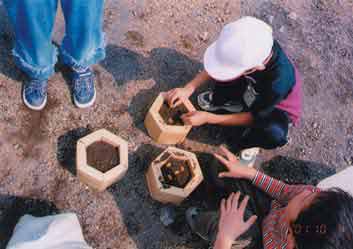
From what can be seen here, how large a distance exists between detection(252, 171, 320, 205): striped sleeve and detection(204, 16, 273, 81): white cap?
54 cm

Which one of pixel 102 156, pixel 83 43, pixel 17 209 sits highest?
pixel 83 43

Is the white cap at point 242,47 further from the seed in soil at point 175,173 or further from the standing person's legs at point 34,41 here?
the standing person's legs at point 34,41

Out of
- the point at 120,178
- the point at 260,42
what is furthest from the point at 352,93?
the point at 120,178

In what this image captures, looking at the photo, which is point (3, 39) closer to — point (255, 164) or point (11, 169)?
point (11, 169)

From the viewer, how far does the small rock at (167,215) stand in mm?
2352

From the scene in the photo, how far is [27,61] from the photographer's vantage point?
2.17 meters

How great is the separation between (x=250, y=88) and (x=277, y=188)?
0.52m

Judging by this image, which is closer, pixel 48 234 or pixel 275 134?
pixel 48 234

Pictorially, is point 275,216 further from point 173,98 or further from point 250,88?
point 173,98

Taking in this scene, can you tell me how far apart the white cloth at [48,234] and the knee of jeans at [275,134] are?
1053 millimetres

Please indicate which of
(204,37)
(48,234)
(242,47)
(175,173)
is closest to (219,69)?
(242,47)

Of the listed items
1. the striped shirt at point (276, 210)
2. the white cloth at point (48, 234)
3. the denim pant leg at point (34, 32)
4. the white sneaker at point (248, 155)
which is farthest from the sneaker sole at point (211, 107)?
the white cloth at point (48, 234)

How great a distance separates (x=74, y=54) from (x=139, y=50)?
2.04ft

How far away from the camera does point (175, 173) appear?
227 centimetres
